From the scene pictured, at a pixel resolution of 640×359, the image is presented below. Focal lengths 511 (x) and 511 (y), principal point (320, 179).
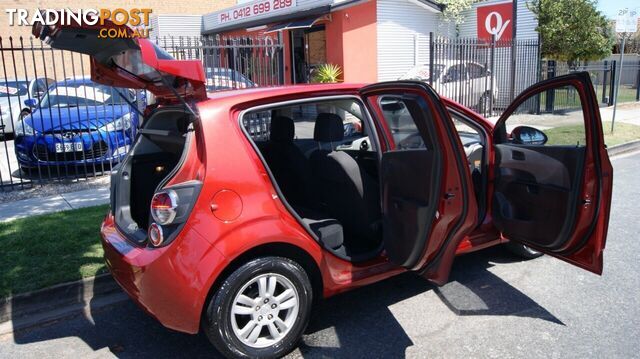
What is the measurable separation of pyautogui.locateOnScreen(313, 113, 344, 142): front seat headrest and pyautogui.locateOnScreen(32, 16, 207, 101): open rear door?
0.96 meters

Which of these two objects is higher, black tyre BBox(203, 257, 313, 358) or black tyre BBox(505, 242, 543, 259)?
black tyre BBox(203, 257, 313, 358)

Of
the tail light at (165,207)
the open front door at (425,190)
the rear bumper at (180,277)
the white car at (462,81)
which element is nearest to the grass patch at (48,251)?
the rear bumper at (180,277)

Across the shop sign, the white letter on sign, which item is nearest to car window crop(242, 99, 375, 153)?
the shop sign

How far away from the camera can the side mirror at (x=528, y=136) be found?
12.6ft

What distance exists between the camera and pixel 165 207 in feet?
9.28

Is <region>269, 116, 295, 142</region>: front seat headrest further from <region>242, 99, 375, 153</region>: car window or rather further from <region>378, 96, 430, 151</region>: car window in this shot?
<region>378, 96, 430, 151</region>: car window

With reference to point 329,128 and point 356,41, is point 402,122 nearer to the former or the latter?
point 329,128

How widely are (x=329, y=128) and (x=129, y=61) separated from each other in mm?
1420

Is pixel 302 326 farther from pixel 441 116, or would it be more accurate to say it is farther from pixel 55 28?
pixel 55 28

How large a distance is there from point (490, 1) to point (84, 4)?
68.5ft

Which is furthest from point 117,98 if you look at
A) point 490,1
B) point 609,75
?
point 609,75

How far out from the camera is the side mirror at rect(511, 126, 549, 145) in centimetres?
384

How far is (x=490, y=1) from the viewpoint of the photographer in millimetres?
17719

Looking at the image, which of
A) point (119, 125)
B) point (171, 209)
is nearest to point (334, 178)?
point (171, 209)
